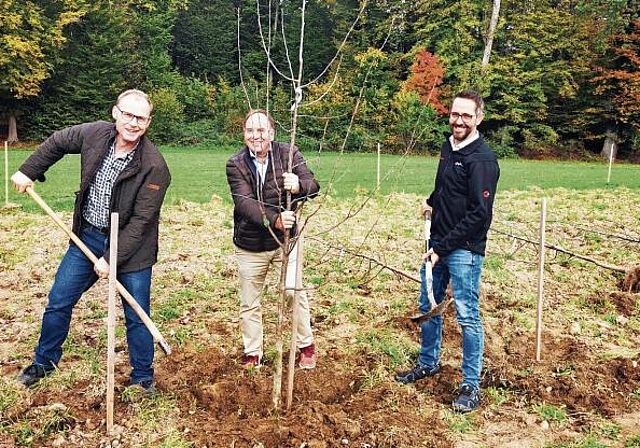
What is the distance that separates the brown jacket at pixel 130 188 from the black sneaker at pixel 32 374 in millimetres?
960

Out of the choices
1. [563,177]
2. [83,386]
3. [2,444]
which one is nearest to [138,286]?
[83,386]

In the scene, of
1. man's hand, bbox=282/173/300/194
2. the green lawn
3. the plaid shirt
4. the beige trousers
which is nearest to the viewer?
man's hand, bbox=282/173/300/194

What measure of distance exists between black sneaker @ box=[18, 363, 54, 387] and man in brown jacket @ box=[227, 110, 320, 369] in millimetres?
1386

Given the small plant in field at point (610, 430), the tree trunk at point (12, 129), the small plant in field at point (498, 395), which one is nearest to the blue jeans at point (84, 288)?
the small plant in field at point (498, 395)

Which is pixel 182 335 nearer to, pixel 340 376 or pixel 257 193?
pixel 340 376

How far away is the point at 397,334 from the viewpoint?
5219 millimetres

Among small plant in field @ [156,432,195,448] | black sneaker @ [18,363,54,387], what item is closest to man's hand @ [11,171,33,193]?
black sneaker @ [18,363,54,387]

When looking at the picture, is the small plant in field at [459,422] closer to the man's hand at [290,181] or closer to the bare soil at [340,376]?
the bare soil at [340,376]

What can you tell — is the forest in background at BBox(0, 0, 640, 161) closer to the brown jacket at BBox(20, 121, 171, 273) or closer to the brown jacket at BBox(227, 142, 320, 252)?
the brown jacket at BBox(227, 142, 320, 252)

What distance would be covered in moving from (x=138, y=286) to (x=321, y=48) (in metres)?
37.6

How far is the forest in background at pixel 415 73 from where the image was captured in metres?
29.5

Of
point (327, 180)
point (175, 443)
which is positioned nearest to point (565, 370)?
point (175, 443)

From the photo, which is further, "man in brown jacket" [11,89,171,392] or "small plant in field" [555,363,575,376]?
"small plant in field" [555,363,575,376]

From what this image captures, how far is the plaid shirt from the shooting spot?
3676mm
